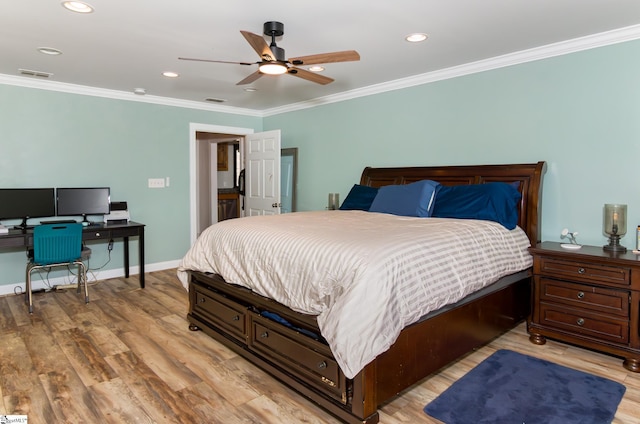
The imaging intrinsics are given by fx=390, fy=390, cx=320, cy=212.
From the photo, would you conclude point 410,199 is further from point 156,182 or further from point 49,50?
point 156,182

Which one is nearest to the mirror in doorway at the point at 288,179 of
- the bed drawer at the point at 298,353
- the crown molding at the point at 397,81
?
the crown molding at the point at 397,81

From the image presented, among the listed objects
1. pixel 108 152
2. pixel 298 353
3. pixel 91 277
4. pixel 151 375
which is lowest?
pixel 151 375

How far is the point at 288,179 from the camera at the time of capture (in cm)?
596

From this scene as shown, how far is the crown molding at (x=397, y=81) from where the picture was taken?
3055 millimetres

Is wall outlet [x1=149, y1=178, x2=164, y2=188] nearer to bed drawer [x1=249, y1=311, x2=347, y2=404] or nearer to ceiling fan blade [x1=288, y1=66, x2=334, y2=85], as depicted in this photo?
ceiling fan blade [x1=288, y1=66, x2=334, y2=85]

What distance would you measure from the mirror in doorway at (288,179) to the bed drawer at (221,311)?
2804mm

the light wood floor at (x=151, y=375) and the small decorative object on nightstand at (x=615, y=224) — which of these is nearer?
the light wood floor at (x=151, y=375)

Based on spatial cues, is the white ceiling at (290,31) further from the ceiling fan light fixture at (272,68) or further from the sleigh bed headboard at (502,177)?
the sleigh bed headboard at (502,177)

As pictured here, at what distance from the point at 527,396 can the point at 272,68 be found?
8.77ft

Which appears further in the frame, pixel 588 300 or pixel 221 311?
pixel 221 311

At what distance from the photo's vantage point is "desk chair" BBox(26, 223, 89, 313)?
3756 millimetres

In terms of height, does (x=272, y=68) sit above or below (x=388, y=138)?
above

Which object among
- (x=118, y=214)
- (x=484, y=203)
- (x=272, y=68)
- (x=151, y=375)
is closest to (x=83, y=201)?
(x=118, y=214)

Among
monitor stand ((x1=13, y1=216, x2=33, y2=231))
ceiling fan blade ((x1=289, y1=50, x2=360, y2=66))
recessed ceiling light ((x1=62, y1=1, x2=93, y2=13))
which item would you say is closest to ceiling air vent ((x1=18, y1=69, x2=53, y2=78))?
monitor stand ((x1=13, y1=216, x2=33, y2=231))
